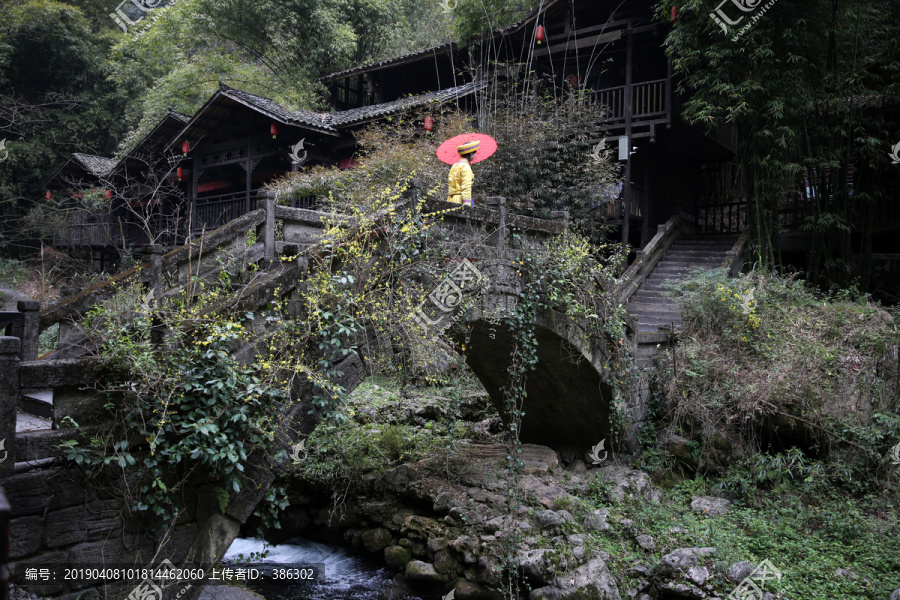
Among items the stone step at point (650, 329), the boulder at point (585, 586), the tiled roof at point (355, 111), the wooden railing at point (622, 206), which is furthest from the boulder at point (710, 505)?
the tiled roof at point (355, 111)

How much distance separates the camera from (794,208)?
13570mm

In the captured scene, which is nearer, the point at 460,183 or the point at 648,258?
the point at 460,183

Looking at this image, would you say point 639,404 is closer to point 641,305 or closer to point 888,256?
point 641,305

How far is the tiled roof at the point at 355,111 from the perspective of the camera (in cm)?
1452

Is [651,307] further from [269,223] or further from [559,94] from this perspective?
[269,223]

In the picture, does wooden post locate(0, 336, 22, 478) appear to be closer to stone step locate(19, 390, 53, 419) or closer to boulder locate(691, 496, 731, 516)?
stone step locate(19, 390, 53, 419)

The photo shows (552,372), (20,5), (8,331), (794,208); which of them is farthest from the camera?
(20,5)

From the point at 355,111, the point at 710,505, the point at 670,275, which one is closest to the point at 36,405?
the point at 710,505

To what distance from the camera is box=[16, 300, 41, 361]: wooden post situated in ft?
18.4

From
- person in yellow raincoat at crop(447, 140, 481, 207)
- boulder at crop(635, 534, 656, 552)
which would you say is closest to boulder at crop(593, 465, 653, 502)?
boulder at crop(635, 534, 656, 552)

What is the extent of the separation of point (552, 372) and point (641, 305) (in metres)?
3.74

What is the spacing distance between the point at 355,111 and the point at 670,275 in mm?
9839

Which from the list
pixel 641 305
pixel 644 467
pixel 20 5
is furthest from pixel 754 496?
pixel 20 5

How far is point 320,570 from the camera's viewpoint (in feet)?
28.5
